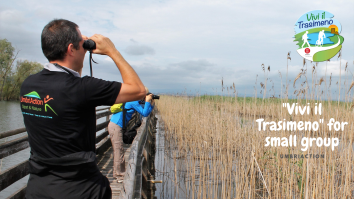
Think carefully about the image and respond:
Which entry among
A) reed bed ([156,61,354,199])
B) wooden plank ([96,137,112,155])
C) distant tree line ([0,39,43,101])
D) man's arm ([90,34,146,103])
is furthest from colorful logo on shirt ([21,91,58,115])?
distant tree line ([0,39,43,101])

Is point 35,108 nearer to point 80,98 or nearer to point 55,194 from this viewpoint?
point 80,98

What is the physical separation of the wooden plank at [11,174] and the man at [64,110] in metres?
1.37

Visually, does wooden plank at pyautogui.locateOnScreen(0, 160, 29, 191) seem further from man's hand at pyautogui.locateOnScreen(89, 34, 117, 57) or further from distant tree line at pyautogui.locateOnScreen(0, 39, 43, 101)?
distant tree line at pyautogui.locateOnScreen(0, 39, 43, 101)

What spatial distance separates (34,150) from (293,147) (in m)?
3.44

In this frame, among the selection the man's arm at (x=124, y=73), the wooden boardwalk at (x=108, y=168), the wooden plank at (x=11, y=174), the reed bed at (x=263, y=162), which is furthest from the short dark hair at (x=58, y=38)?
the reed bed at (x=263, y=162)

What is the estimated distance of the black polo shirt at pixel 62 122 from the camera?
3.43 feet

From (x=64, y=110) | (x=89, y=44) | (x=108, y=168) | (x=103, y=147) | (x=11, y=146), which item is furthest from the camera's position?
(x=103, y=147)

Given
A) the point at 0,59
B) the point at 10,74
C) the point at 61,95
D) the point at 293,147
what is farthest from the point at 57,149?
the point at 10,74

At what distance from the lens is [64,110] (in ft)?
3.43

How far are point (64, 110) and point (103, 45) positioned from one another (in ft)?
1.15

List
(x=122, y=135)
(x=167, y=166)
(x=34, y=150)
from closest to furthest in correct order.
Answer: (x=34, y=150) → (x=122, y=135) → (x=167, y=166)

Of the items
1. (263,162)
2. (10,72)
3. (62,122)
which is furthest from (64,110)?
(10,72)

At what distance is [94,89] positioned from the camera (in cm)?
104

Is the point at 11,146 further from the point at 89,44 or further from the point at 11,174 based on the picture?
the point at 89,44
